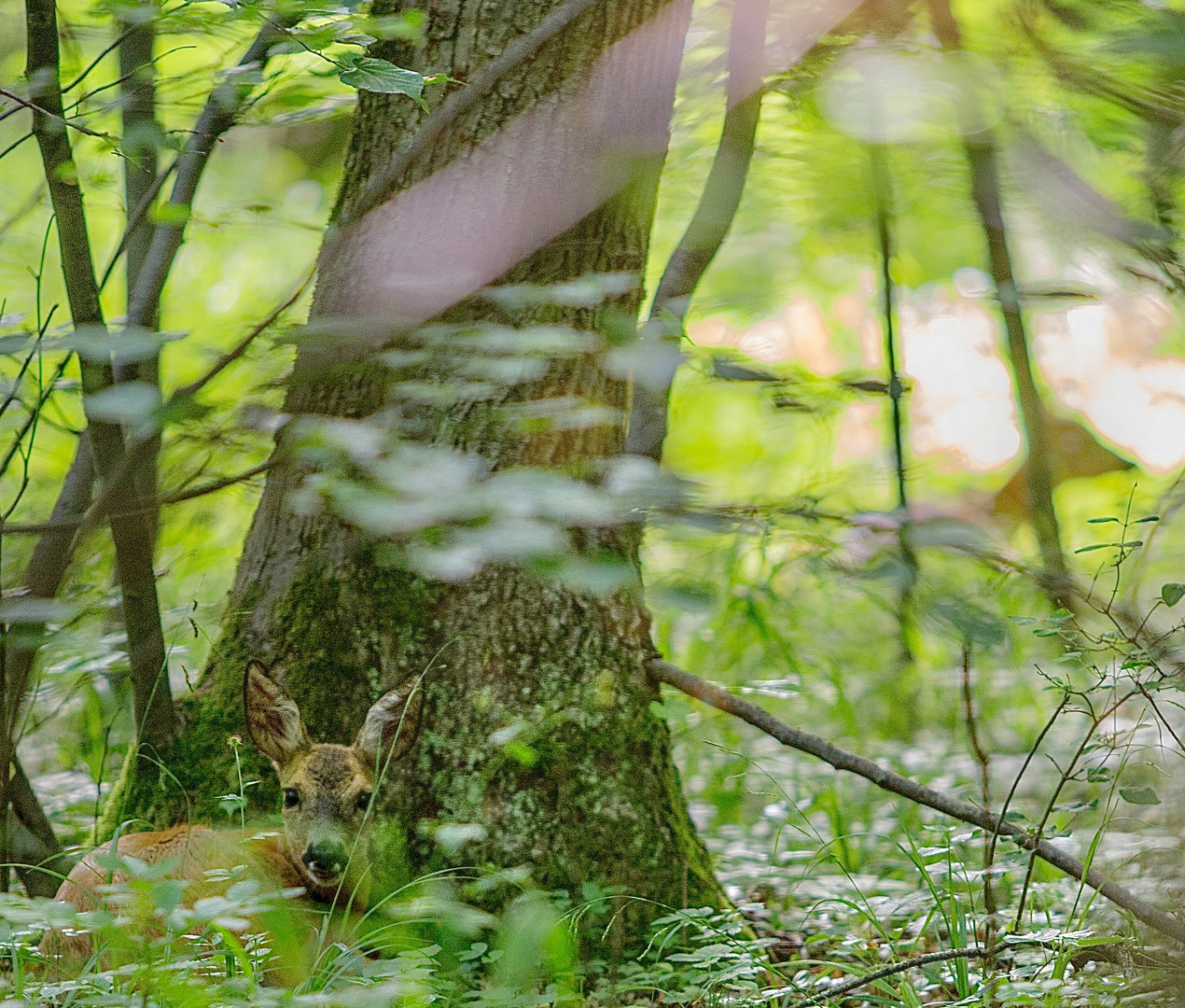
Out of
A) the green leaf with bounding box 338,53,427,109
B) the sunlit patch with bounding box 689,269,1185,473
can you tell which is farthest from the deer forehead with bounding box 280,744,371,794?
the sunlit patch with bounding box 689,269,1185,473

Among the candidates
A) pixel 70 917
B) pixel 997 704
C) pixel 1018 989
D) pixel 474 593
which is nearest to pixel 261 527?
pixel 474 593

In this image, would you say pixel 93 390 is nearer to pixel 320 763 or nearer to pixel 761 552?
pixel 320 763

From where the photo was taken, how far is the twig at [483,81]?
89.6 inches

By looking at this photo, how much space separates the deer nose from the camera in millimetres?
2236

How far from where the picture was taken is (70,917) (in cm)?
145

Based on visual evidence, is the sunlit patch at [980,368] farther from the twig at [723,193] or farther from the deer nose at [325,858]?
the deer nose at [325,858]

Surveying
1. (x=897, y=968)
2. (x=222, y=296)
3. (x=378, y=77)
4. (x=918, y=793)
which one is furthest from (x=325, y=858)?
(x=222, y=296)

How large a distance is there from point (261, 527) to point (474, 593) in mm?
588

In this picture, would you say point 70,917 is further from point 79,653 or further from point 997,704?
point 997,704

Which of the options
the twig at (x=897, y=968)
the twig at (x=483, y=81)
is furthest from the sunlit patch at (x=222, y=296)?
the twig at (x=897, y=968)

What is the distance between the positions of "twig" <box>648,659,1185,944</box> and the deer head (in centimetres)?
72

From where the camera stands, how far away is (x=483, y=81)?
232 cm

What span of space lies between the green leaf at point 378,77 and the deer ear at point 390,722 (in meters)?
1.33

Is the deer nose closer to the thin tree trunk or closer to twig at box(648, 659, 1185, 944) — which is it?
twig at box(648, 659, 1185, 944)
